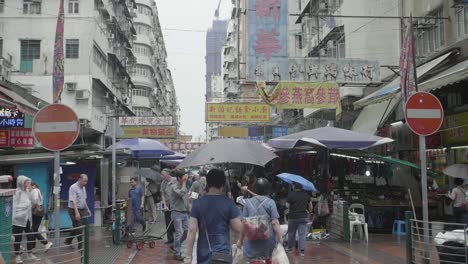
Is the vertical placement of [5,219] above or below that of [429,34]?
below

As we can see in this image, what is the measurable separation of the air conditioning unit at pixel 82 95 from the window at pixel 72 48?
1.90m

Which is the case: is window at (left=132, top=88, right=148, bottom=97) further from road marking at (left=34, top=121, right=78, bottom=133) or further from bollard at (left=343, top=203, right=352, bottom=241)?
road marking at (left=34, top=121, right=78, bottom=133)

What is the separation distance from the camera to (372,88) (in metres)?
19.8

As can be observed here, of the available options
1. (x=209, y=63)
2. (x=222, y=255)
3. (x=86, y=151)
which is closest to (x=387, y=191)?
(x=86, y=151)

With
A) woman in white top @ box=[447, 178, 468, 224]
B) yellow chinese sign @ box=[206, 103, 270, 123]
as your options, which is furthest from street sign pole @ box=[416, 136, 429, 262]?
yellow chinese sign @ box=[206, 103, 270, 123]

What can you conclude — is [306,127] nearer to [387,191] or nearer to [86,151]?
[387,191]

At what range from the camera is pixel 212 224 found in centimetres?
506

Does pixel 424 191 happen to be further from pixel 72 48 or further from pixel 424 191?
pixel 72 48

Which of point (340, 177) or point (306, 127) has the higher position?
point (306, 127)

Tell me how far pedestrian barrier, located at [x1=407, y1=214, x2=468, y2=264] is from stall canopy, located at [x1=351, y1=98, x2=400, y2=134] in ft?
24.7

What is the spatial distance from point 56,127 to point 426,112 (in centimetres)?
495

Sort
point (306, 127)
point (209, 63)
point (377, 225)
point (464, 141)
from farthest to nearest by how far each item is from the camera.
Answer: point (209, 63), point (306, 127), point (377, 225), point (464, 141)

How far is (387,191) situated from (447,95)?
10.4 feet

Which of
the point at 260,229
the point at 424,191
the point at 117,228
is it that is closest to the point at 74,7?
the point at 117,228
